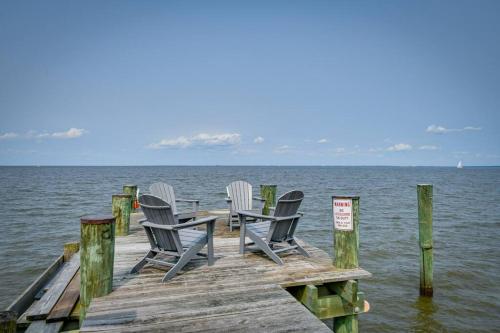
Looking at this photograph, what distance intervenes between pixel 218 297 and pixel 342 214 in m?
1.94

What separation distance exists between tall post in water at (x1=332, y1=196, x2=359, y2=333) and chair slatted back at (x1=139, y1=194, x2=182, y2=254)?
202 cm

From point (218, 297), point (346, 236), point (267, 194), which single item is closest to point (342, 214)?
point (346, 236)

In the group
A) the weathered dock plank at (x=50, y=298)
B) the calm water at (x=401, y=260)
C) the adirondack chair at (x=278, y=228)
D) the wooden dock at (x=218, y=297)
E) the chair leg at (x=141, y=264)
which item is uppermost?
the adirondack chair at (x=278, y=228)

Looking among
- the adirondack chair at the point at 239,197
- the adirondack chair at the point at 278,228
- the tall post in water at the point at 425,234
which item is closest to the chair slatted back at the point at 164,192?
the adirondack chair at the point at 239,197

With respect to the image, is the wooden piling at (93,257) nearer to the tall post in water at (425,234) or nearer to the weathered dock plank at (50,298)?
the weathered dock plank at (50,298)

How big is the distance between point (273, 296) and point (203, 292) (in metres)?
0.72

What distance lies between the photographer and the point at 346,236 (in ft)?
14.3

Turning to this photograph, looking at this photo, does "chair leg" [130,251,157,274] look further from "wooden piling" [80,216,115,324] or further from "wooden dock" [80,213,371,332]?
"wooden piling" [80,216,115,324]

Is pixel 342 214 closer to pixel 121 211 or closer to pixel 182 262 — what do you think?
pixel 182 262

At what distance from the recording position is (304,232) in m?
13.0

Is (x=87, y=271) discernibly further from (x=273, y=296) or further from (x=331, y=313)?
(x=331, y=313)

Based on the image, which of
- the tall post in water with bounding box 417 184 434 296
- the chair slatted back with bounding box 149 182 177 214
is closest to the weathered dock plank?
the chair slatted back with bounding box 149 182 177 214

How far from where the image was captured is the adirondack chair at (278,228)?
4.61 metres

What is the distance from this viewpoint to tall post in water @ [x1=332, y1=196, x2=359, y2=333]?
434 centimetres
